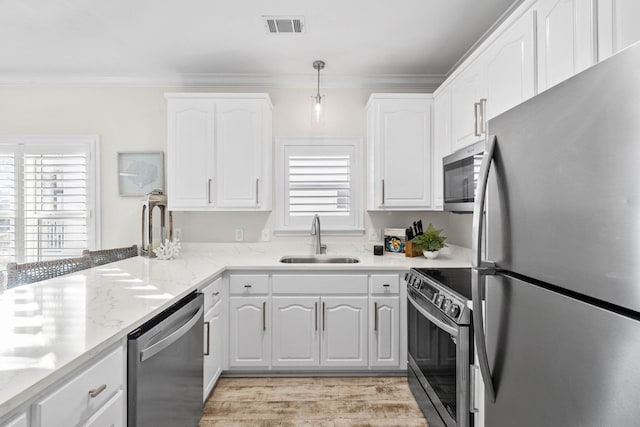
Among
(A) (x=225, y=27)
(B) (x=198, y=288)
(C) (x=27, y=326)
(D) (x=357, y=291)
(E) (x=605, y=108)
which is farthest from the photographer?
(D) (x=357, y=291)

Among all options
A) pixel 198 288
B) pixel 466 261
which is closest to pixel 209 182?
pixel 198 288

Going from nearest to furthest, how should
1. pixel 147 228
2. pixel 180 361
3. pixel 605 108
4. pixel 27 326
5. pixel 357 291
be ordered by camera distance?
pixel 605 108, pixel 27 326, pixel 180 361, pixel 357 291, pixel 147 228

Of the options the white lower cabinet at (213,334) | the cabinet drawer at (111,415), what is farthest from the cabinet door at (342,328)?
the cabinet drawer at (111,415)

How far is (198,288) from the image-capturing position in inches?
79.5

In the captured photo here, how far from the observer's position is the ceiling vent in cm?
228

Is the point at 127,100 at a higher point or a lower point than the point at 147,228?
higher

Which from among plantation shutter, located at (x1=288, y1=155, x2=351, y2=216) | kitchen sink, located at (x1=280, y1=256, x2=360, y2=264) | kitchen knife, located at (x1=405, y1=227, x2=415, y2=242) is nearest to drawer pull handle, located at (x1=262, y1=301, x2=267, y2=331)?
kitchen sink, located at (x1=280, y1=256, x2=360, y2=264)

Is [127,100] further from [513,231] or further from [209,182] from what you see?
[513,231]

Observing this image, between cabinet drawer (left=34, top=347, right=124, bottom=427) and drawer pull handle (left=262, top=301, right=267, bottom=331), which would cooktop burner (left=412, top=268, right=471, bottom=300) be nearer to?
drawer pull handle (left=262, top=301, right=267, bottom=331)

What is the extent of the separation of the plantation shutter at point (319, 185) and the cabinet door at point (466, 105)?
1.08 m

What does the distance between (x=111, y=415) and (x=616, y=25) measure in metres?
1.98

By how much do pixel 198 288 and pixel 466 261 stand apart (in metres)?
1.97

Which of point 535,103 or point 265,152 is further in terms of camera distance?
point 265,152

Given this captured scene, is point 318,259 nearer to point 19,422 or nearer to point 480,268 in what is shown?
point 480,268
